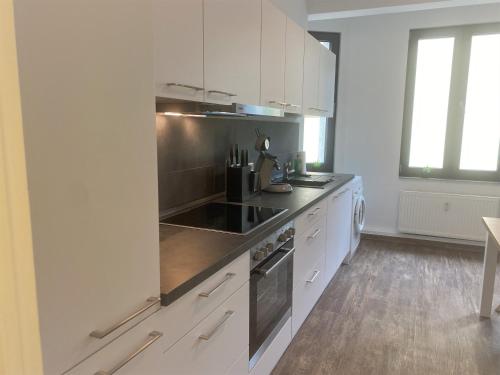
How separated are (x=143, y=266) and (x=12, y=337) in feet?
1.09

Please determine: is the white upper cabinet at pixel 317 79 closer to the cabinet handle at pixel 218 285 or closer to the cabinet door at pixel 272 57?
the cabinet door at pixel 272 57

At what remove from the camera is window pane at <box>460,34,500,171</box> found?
413cm

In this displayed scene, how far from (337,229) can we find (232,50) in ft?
6.53

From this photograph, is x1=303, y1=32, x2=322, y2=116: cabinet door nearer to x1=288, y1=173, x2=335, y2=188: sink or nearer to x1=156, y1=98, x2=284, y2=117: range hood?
x1=288, y1=173, x2=335, y2=188: sink

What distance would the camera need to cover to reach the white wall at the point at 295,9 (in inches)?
125

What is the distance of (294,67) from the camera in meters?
2.80

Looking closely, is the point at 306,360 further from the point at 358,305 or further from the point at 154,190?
the point at 154,190

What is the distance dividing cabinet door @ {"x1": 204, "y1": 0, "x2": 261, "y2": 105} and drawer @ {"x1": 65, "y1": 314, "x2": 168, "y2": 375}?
1.04 meters

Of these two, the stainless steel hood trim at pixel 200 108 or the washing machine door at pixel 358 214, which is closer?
the stainless steel hood trim at pixel 200 108

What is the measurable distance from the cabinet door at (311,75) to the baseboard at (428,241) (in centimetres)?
209

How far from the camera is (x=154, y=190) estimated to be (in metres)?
1.06

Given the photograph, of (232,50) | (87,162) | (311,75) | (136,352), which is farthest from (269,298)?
(311,75)

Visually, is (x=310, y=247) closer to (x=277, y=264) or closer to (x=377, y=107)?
(x=277, y=264)

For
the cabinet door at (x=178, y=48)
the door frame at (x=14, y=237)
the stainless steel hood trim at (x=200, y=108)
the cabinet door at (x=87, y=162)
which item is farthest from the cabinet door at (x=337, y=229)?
the door frame at (x=14, y=237)
